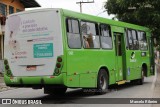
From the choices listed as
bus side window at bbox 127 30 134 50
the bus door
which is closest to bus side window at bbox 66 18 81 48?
the bus door

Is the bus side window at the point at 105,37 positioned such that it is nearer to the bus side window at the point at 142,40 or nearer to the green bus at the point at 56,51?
the green bus at the point at 56,51

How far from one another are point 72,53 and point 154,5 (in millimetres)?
17602

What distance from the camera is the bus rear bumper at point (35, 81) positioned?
12.4 metres

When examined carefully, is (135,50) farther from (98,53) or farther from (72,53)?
(72,53)

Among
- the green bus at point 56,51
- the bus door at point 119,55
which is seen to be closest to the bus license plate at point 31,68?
the green bus at point 56,51

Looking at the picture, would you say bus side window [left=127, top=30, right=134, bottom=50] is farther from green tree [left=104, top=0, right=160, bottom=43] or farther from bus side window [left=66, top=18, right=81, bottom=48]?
green tree [left=104, top=0, right=160, bottom=43]

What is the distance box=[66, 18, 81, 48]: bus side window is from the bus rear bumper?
1.20 m

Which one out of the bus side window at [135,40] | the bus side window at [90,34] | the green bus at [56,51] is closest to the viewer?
the green bus at [56,51]

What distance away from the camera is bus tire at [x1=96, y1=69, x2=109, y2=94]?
48.3 ft

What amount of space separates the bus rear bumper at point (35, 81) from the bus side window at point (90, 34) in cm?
198

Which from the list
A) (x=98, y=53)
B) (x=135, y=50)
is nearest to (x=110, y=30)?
(x=98, y=53)

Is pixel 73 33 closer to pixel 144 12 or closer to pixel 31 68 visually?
pixel 31 68

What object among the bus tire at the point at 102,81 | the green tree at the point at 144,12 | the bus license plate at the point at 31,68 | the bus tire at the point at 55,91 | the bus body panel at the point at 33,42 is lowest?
the bus tire at the point at 55,91

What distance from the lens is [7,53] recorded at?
538 inches
